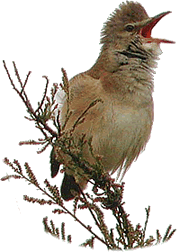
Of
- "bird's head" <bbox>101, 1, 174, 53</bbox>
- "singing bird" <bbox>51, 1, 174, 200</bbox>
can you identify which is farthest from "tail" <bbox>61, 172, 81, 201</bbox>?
"bird's head" <bbox>101, 1, 174, 53</bbox>

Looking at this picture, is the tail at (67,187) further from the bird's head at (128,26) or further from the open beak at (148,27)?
the open beak at (148,27)

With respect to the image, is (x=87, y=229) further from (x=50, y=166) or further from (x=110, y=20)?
(x=110, y=20)

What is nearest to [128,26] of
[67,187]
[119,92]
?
[119,92]

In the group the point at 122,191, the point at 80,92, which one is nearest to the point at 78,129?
the point at 80,92

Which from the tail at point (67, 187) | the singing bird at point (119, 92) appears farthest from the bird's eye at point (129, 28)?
the tail at point (67, 187)

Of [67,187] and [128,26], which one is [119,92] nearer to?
[128,26]

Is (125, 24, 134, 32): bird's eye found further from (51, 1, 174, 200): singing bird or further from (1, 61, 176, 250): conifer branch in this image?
(1, 61, 176, 250): conifer branch

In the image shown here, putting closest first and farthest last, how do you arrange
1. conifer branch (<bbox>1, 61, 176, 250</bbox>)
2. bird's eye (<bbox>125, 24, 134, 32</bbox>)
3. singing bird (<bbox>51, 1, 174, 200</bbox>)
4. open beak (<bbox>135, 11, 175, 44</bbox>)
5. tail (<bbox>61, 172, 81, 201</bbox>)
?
conifer branch (<bbox>1, 61, 176, 250</bbox>)
singing bird (<bbox>51, 1, 174, 200</bbox>)
open beak (<bbox>135, 11, 175, 44</bbox>)
bird's eye (<bbox>125, 24, 134, 32</bbox>)
tail (<bbox>61, 172, 81, 201</bbox>)
